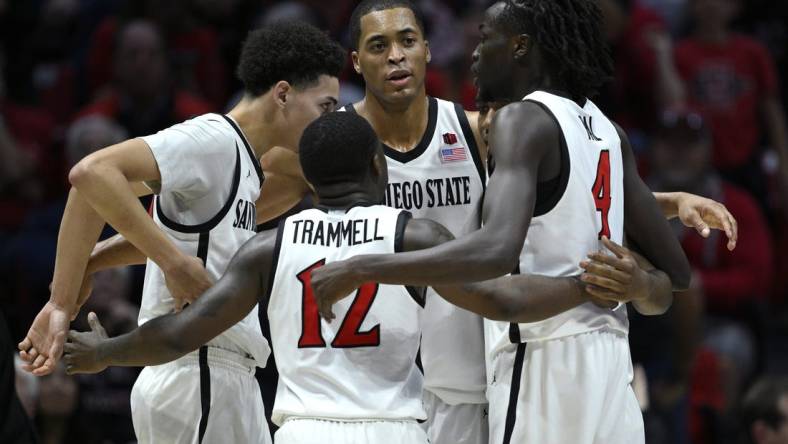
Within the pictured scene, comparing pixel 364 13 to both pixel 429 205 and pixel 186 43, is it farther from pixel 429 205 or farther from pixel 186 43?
pixel 186 43

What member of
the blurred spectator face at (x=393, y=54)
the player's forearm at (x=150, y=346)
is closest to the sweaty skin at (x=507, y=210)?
the blurred spectator face at (x=393, y=54)

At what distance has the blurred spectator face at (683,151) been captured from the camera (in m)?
9.80

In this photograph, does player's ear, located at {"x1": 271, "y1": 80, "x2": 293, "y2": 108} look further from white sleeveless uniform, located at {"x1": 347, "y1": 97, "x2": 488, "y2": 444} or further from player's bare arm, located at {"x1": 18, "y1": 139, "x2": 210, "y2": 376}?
player's bare arm, located at {"x1": 18, "y1": 139, "x2": 210, "y2": 376}

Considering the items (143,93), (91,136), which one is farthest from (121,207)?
(143,93)

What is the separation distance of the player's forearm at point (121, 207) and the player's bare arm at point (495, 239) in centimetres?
86

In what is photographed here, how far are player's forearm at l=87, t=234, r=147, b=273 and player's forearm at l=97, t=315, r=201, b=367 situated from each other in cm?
79

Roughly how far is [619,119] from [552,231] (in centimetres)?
635

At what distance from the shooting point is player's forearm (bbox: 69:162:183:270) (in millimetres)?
4961

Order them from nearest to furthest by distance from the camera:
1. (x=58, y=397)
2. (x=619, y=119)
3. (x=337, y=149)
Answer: (x=337, y=149) < (x=58, y=397) < (x=619, y=119)

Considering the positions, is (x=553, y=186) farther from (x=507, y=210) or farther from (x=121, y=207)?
(x=121, y=207)

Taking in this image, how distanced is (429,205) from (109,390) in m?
3.79

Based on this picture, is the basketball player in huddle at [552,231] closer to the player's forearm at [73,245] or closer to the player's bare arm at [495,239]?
the player's bare arm at [495,239]

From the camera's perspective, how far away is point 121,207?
4.96 meters

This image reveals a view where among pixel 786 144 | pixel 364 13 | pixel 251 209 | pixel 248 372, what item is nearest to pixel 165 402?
pixel 248 372
